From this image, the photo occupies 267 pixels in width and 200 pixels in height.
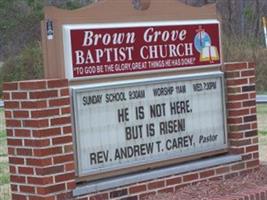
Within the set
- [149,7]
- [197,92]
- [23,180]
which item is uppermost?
[149,7]

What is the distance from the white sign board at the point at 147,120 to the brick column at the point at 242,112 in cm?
13

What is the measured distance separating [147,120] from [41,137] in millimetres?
1336

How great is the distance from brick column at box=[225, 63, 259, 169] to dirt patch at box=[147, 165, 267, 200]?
0.69ft

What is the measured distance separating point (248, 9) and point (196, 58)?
117ft

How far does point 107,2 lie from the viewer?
270 inches

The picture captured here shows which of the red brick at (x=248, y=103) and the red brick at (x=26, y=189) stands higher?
the red brick at (x=248, y=103)

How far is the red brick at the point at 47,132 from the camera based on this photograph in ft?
20.5

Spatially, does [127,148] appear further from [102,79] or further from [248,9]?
[248,9]

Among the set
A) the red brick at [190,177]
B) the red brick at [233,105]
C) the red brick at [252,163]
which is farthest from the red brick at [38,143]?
the red brick at [252,163]

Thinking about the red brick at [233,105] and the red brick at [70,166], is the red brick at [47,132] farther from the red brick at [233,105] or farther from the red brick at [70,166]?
the red brick at [233,105]

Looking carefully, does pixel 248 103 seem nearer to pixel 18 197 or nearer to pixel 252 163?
pixel 252 163

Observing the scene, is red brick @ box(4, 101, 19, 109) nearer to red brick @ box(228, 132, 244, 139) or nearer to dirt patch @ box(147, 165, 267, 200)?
dirt patch @ box(147, 165, 267, 200)

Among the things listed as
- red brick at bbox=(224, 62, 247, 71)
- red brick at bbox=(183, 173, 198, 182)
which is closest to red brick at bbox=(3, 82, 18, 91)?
red brick at bbox=(183, 173, 198, 182)

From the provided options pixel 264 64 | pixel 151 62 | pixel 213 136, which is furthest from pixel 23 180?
pixel 264 64
